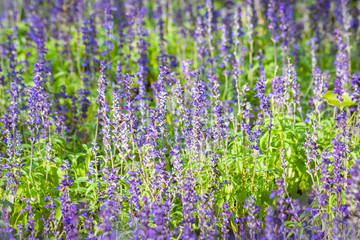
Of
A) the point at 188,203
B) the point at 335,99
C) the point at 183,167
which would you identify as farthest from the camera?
the point at 335,99

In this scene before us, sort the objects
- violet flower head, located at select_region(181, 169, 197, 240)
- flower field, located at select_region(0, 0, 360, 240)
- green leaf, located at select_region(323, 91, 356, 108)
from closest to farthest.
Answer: violet flower head, located at select_region(181, 169, 197, 240) < flower field, located at select_region(0, 0, 360, 240) < green leaf, located at select_region(323, 91, 356, 108)

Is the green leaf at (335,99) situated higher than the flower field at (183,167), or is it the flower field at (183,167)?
the green leaf at (335,99)

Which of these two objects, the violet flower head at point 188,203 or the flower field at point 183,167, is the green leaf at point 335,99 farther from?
the violet flower head at point 188,203

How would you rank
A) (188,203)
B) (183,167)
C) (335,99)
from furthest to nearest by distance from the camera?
1. (335,99)
2. (183,167)
3. (188,203)

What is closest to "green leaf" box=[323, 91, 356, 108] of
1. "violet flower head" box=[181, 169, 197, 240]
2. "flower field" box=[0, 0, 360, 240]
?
"flower field" box=[0, 0, 360, 240]

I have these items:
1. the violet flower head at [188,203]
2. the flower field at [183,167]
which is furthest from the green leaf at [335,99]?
the violet flower head at [188,203]

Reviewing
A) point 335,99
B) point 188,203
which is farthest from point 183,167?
point 335,99

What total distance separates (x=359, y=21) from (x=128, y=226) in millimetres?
7473

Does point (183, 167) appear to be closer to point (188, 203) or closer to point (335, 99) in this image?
point (188, 203)

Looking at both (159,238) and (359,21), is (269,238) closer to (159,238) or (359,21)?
(159,238)

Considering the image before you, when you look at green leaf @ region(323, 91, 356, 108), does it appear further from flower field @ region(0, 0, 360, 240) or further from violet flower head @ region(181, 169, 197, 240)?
violet flower head @ region(181, 169, 197, 240)

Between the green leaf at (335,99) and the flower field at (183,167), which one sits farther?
the green leaf at (335,99)

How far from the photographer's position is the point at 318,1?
1018cm

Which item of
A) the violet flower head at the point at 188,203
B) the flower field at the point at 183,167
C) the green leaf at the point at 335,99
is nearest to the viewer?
the violet flower head at the point at 188,203
